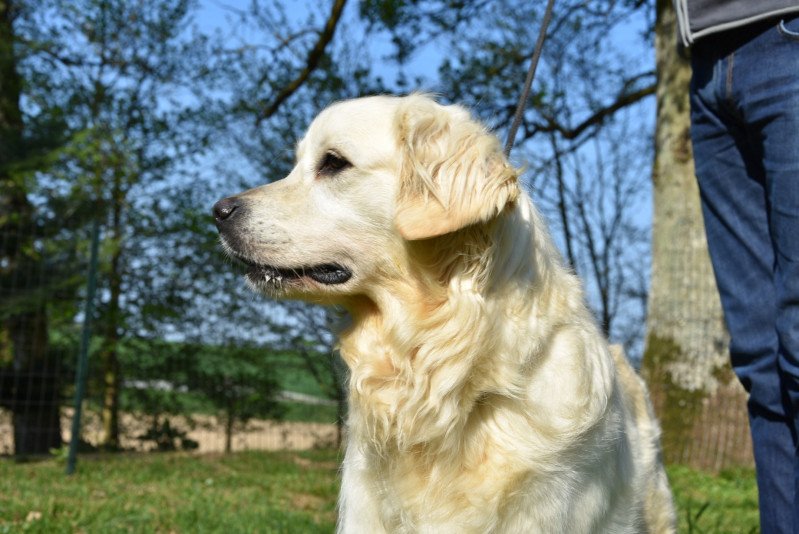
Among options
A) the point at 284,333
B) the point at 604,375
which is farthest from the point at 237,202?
the point at 284,333

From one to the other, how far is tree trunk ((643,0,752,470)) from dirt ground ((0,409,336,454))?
433 cm

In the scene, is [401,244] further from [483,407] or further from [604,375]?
[604,375]

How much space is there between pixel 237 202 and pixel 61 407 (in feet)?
21.7

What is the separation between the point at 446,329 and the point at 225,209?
2.74ft

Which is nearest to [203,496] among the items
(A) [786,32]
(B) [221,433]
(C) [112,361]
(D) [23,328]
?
(D) [23,328]

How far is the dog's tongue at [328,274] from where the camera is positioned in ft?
8.38

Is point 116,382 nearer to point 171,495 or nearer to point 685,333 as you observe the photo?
point 171,495

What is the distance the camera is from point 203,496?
539cm

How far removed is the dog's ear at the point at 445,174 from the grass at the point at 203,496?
138cm

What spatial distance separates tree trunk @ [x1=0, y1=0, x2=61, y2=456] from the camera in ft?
24.7

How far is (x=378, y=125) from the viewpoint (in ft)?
8.71

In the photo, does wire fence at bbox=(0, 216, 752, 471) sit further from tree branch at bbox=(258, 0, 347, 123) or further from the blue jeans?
the blue jeans

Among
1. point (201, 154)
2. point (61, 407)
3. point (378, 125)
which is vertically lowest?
point (61, 407)

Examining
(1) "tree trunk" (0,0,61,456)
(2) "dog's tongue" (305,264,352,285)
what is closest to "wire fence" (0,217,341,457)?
(1) "tree trunk" (0,0,61,456)
